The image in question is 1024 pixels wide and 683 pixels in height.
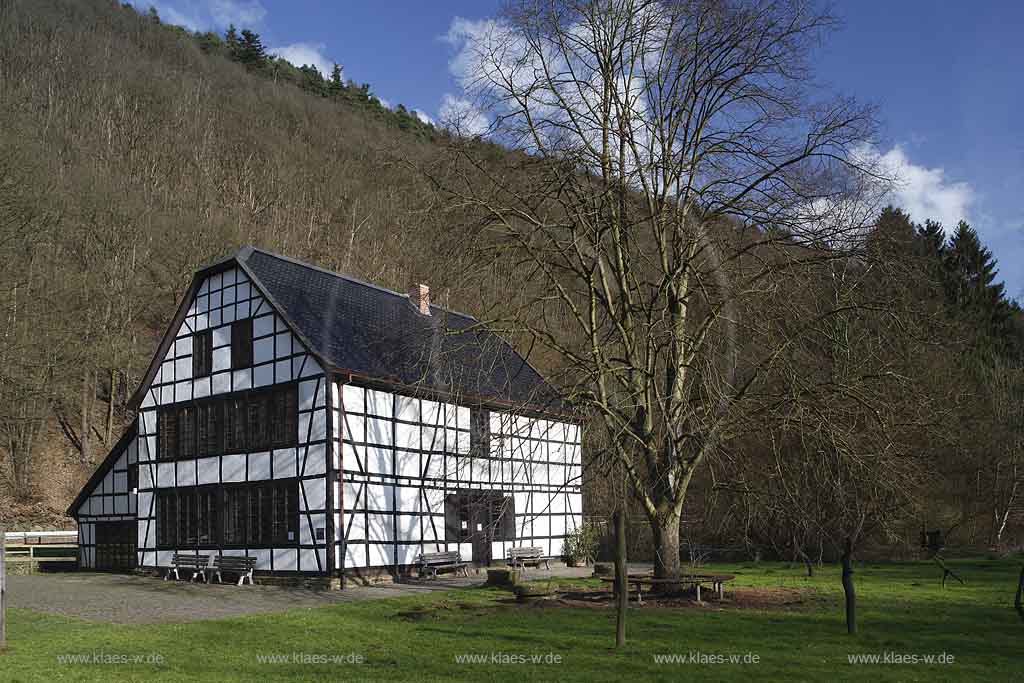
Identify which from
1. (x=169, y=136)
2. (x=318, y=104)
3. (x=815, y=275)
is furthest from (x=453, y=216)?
(x=318, y=104)

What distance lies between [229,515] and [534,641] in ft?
44.8

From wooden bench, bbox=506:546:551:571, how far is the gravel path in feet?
6.40

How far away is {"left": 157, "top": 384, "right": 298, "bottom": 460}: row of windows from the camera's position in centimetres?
2322

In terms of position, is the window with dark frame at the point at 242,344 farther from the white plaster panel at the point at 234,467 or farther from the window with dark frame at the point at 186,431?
the white plaster panel at the point at 234,467

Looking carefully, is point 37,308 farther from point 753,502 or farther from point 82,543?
point 753,502

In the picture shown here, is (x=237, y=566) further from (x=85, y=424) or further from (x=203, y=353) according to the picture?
(x=85, y=424)

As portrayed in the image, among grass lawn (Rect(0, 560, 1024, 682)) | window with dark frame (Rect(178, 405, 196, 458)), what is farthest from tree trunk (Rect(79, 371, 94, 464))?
grass lawn (Rect(0, 560, 1024, 682))

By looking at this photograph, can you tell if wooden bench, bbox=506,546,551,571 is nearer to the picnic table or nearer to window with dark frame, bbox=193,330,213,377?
the picnic table

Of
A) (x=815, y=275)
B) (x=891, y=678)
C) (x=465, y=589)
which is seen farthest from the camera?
(x=465, y=589)

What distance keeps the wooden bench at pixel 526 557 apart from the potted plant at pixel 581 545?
150cm

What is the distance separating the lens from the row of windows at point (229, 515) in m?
22.6

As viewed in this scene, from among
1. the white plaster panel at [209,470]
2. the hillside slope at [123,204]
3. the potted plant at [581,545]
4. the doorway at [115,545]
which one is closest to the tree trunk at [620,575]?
the hillside slope at [123,204]

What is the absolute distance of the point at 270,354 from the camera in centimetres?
2375

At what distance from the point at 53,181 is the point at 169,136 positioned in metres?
15.8
